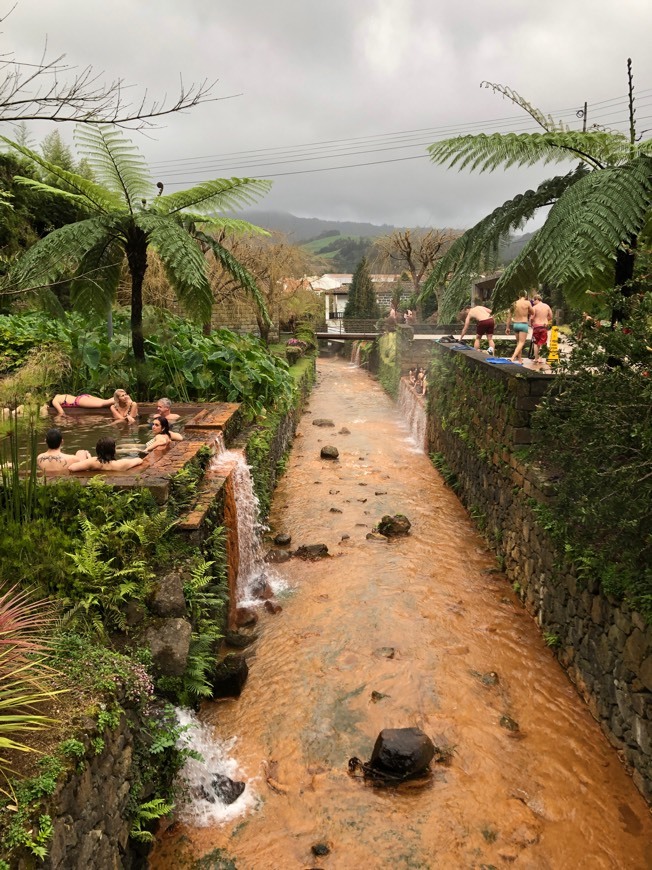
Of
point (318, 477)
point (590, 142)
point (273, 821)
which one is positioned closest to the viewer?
point (273, 821)

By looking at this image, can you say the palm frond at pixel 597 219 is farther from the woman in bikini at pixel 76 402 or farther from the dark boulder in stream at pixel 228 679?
the woman in bikini at pixel 76 402

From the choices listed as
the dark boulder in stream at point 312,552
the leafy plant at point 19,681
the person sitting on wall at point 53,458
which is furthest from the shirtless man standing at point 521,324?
the leafy plant at point 19,681

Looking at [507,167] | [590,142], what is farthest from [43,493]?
[590,142]

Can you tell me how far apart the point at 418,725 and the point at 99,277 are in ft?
23.1

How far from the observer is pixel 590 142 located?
5.79m

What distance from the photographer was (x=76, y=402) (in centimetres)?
884

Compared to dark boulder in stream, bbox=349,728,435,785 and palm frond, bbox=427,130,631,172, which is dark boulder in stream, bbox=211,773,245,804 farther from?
palm frond, bbox=427,130,631,172

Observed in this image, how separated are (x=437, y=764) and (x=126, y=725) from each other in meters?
2.49

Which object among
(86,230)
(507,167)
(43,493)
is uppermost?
(507,167)

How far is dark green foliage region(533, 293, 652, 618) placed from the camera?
4.31 metres

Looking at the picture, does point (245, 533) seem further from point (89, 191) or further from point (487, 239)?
point (89, 191)

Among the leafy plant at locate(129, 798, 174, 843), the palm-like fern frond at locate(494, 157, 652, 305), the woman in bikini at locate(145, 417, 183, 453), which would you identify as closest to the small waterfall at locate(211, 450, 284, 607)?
the woman in bikini at locate(145, 417, 183, 453)

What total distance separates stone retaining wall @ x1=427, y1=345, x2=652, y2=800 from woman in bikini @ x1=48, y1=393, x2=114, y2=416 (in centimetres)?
572

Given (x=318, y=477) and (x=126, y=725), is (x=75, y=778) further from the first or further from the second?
(x=318, y=477)
